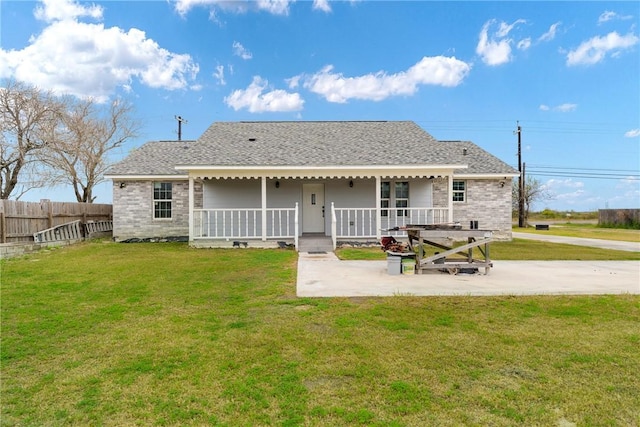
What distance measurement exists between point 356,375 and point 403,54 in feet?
69.4

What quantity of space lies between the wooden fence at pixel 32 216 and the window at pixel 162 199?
373cm

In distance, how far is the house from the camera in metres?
12.8

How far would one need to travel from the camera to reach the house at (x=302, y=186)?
1275cm

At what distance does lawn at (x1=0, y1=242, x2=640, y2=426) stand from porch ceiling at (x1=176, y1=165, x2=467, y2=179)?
7006 millimetres

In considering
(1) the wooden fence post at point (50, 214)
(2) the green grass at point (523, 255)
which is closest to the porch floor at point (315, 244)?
(2) the green grass at point (523, 255)

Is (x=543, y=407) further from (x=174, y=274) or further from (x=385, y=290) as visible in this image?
(x=174, y=274)

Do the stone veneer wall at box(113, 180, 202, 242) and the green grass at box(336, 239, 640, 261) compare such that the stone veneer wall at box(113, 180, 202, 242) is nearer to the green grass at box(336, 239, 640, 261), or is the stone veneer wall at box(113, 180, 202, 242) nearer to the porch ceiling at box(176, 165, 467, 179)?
the porch ceiling at box(176, 165, 467, 179)

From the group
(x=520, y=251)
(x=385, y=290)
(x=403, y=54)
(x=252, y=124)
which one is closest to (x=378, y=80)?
(x=403, y=54)

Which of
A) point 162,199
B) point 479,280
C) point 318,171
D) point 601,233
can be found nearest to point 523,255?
point 479,280

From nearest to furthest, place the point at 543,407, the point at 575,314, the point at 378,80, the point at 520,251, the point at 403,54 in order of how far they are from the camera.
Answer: the point at 543,407 < the point at 575,314 < the point at 520,251 < the point at 403,54 < the point at 378,80

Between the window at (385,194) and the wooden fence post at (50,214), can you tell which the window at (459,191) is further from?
the wooden fence post at (50,214)

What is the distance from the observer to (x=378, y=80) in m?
26.0

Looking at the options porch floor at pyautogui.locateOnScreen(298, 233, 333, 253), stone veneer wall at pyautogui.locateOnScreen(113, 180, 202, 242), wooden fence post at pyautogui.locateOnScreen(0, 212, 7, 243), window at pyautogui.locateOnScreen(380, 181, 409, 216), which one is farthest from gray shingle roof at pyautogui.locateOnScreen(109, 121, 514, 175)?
wooden fence post at pyautogui.locateOnScreen(0, 212, 7, 243)

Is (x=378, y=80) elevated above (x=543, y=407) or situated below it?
above
